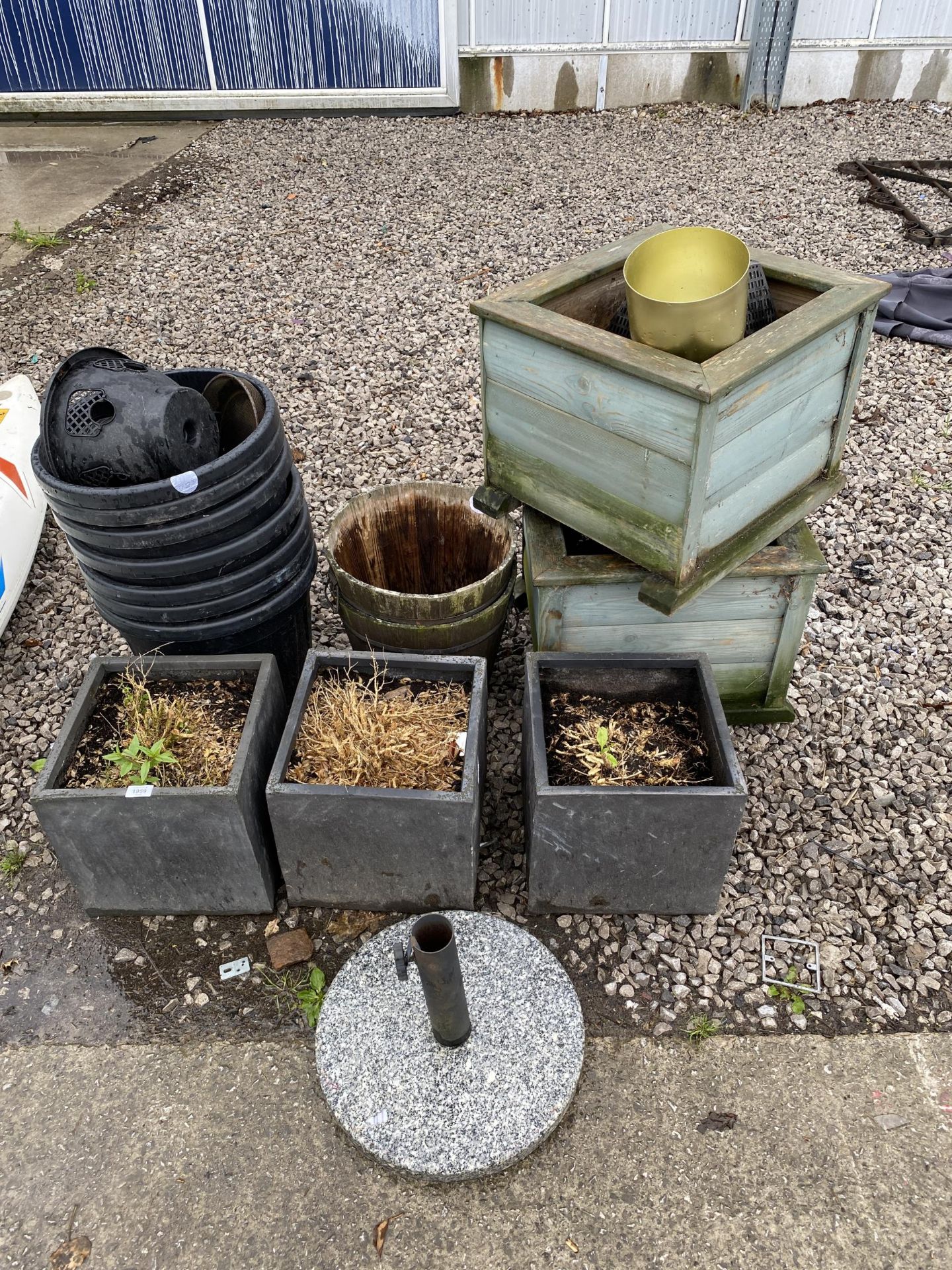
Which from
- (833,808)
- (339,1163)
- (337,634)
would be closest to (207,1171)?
(339,1163)

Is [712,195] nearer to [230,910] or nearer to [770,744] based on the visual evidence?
[770,744]

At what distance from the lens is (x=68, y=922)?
2.81 m

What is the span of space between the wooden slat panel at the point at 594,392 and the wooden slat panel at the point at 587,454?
0.10ft

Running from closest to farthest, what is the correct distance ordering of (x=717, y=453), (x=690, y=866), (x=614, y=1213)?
(x=614, y=1213)
(x=717, y=453)
(x=690, y=866)

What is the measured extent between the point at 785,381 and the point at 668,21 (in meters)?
9.21

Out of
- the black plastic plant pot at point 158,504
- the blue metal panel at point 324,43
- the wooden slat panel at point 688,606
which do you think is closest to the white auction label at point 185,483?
the black plastic plant pot at point 158,504

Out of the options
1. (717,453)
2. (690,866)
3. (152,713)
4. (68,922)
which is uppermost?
(717,453)

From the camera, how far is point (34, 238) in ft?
24.0

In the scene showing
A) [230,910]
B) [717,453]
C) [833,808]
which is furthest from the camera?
[833,808]

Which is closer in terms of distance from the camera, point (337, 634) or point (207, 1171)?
point (207, 1171)

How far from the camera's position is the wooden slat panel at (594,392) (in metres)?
2.31

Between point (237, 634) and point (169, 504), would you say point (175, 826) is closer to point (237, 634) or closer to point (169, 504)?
point (237, 634)

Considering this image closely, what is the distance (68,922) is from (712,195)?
7779 mm

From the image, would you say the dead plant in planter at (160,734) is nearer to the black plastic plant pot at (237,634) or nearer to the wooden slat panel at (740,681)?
the black plastic plant pot at (237,634)
